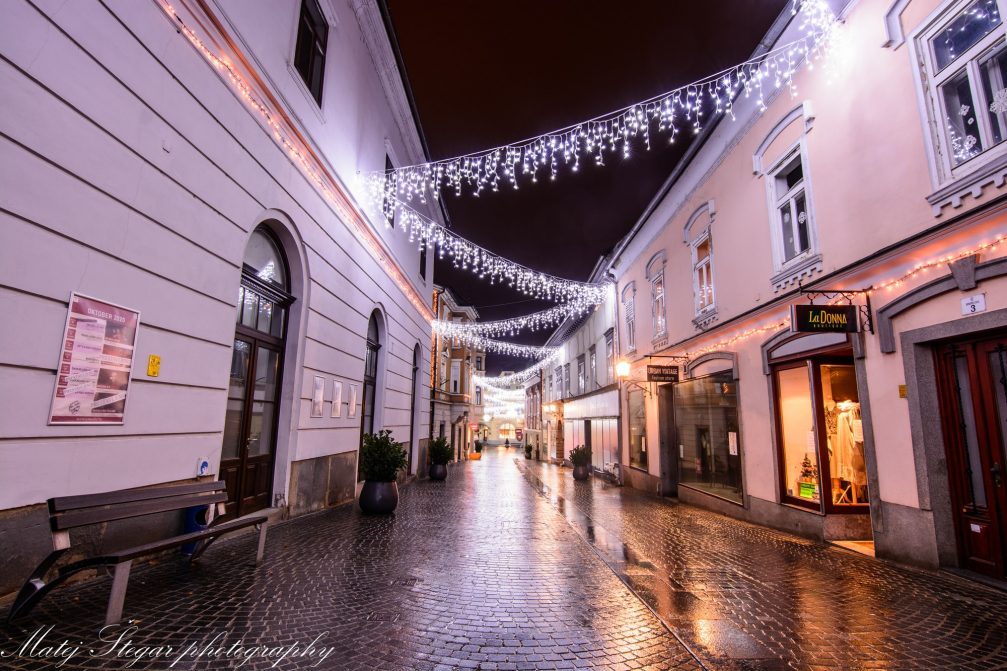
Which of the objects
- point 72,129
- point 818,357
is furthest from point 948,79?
point 72,129

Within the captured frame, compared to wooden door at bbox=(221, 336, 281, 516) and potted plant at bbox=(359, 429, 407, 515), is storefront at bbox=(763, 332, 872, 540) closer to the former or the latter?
potted plant at bbox=(359, 429, 407, 515)

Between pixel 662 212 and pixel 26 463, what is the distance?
1379 centimetres

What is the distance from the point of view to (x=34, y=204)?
139 inches

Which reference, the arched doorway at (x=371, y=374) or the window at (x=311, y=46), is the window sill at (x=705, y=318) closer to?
the arched doorway at (x=371, y=374)

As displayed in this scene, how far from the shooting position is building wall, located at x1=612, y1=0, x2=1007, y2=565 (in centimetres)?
540

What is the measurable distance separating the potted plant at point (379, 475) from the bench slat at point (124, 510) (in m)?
3.68

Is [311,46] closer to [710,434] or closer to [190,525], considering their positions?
[190,525]

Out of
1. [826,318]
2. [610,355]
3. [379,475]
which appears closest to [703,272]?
[826,318]

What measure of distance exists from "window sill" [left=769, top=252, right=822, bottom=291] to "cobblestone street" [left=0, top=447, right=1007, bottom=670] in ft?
13.1

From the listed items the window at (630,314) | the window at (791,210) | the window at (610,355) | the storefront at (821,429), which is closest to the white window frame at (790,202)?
the window at (791,210)

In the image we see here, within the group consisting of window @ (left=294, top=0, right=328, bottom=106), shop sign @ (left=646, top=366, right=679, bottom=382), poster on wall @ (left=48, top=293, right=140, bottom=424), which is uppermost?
window @ (left=294, top=0, right=328, bottom=106)

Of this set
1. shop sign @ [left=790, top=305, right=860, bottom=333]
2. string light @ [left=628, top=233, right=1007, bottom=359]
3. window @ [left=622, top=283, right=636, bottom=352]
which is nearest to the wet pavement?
shop sign @ [left=790, top=305, right=860, bottom=333]

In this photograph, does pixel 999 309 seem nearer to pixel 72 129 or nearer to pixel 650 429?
pixel 72 129

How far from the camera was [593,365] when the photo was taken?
22031 mm
